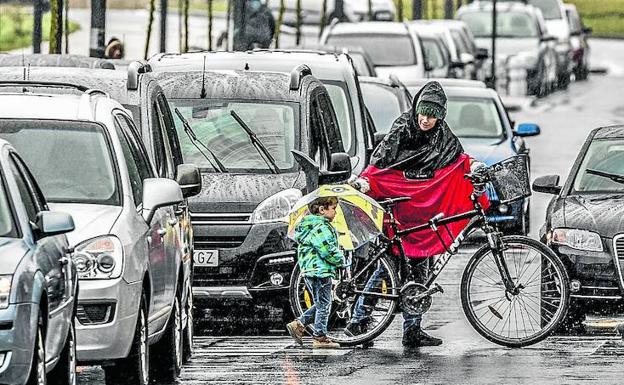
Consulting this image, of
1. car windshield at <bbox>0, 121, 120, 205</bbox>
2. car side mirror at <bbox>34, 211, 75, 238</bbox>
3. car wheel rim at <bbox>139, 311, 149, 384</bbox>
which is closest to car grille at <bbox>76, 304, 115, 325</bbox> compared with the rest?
car wheel rim at <bbox>139, 311, 149, 384</bbox>

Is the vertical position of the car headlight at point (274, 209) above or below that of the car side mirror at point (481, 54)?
above

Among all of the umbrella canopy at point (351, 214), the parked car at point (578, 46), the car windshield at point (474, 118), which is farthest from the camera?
the parked car at point (578, 46)

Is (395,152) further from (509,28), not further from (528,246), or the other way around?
(509,28)

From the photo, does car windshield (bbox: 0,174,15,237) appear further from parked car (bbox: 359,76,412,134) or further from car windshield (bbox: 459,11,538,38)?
car windshield (bbox: 459,11,538,38)

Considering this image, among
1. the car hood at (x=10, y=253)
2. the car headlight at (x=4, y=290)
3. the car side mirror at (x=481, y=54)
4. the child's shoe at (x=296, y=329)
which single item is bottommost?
the car side mirror at (x=481, y=54)

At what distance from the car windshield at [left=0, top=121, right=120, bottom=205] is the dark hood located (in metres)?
3.03

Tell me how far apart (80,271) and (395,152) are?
392 centimetres

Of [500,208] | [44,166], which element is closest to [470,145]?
[500,208]

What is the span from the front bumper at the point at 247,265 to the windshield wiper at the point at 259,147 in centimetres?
81

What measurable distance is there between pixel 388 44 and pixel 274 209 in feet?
67.9

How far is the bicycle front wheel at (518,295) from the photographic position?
14.0m

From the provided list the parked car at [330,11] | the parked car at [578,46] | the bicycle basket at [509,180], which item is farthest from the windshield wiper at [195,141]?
the parked car at [578,46]

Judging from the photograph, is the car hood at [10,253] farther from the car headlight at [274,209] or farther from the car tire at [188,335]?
the car headlight at [274,209]

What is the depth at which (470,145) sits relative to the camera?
24.8 m
